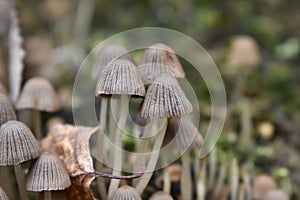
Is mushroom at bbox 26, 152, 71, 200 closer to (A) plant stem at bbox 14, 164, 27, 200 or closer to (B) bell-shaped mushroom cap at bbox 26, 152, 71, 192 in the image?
(B) bell-shaped mushroom cap at bbox 26, 152, 71, 192

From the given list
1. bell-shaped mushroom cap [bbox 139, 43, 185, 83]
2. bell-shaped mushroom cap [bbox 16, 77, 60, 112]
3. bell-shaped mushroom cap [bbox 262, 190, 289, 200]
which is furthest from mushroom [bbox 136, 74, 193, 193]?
bell-shaped mushroom cap [bbox 262, 190, 289, 200]

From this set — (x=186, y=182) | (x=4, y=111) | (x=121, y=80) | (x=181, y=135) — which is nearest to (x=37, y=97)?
(x=4, y=111)

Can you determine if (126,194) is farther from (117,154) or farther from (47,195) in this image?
(47,195)

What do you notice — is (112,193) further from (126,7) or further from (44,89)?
(126,7)

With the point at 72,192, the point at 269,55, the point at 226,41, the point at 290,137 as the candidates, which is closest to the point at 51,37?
the point at 226,41

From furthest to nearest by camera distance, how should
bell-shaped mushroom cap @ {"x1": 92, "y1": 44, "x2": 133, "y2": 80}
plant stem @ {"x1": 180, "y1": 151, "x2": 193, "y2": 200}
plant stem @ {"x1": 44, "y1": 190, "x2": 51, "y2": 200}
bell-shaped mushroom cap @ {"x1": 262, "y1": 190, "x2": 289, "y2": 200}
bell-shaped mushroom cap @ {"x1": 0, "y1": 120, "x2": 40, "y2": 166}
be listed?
bell-shaped mushroom cap @ {"x1": 262, "y1": 190, "x2": 289, "y2": 200}, plant stem @ {"x1": 180, "y1": 151, "x2": 193, "y2": 200}, bell-shaped mushroom cap @ {"x1": 92, "y1": 44, "x2": 133, "y2": 80}, plant stem @ {"x1": 44, "y1": 190, "x2": 51, "y2": 200}, bell-shaped mushroom cap @ {"x1": 0, "y1": 120, "x2": 40, "y2": 166}

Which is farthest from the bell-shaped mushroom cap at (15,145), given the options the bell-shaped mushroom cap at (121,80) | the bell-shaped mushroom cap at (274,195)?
the bell-shaped mushroom cap at (274,195)

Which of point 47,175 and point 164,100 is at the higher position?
point 164,100

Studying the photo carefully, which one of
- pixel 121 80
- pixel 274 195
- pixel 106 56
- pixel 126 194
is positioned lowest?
pixel 274 195

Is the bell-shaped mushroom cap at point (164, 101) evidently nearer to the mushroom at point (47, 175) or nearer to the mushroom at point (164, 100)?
the mushroom at point (164, 100)
